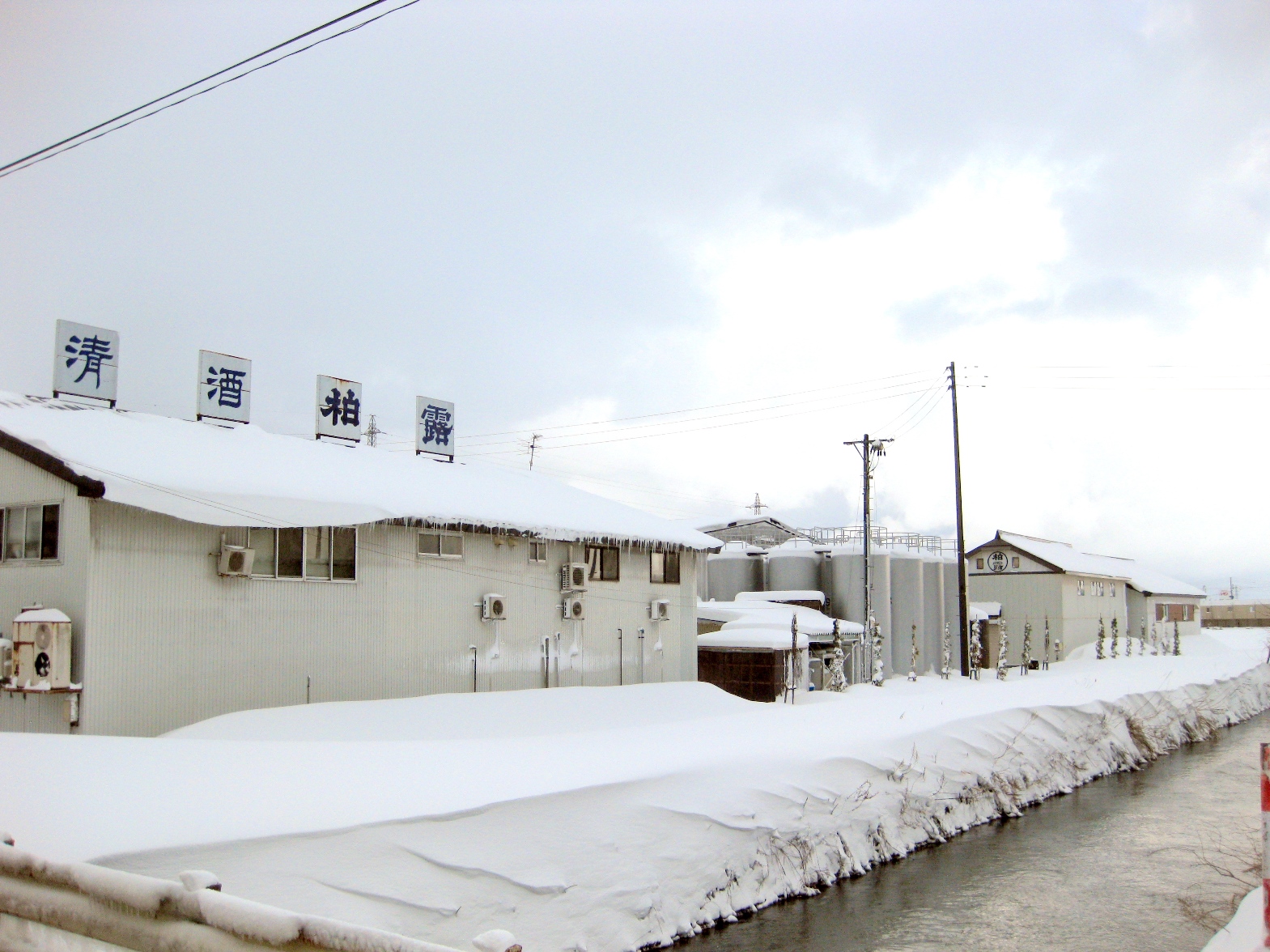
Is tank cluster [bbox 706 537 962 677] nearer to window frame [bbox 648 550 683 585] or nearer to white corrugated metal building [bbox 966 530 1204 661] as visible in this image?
white corrugated metal building [bbox 966 530 1204 661]

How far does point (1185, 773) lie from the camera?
64.4ft

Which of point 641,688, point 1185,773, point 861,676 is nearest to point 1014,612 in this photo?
point 861,676

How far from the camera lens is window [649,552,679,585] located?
2347 centimetres

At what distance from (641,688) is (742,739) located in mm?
5762

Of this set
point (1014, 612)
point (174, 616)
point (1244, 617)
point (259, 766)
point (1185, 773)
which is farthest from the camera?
point (1244, 617)

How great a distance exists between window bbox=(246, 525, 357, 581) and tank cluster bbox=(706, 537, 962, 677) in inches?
812

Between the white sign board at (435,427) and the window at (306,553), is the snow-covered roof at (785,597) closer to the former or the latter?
the white sign board at (435,427)

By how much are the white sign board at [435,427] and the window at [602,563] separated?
4900mm

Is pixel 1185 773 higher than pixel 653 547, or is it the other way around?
pixel 653 547

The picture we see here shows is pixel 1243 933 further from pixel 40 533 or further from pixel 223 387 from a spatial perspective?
pixel 223 387

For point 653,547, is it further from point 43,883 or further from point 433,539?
point 43,883

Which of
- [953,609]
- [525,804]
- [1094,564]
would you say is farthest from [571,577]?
[1094,564]

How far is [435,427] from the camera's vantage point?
24078 millimetres

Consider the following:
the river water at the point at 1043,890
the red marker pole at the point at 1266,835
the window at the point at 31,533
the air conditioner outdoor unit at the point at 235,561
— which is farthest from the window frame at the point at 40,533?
the red marker pole at the point at 1266,835
